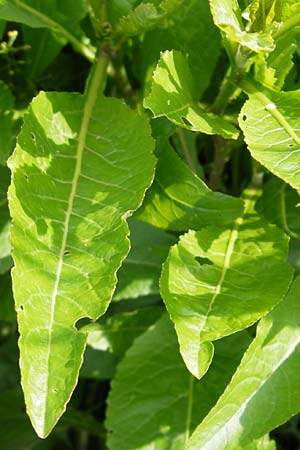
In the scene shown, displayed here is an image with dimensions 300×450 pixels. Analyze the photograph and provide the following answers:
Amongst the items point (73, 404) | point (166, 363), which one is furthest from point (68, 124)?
point (73, 404)

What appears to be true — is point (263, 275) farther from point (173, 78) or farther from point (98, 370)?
point (98, 370)

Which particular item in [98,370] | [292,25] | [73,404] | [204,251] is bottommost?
[73,404]

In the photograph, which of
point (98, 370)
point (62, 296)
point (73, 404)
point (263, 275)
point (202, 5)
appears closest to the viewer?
point (62, 296)

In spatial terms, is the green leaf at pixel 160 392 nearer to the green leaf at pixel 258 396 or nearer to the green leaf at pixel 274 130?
the green leaf at pixel 258 396

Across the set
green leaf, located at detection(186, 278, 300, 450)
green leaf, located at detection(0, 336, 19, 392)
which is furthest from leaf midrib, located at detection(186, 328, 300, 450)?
green leaf, located at detection(0, 336, 19, 392)

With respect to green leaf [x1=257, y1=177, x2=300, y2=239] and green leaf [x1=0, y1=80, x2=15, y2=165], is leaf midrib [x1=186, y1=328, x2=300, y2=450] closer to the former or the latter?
green leaf [x1=257, y1=177, x2=300, y2=239]

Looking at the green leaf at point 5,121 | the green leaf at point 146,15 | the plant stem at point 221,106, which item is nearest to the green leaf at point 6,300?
the green leaf at point 5,121

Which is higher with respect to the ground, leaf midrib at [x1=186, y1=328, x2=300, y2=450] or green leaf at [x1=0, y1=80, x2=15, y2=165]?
green leaf at [x1=0, y1=80, x2=15, y2=165]
